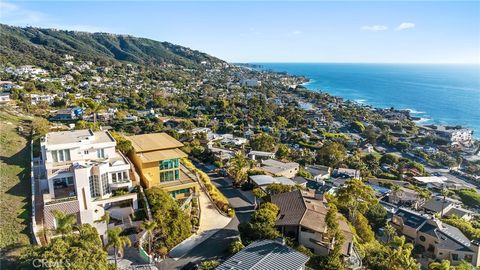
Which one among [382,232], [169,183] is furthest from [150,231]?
[382,232]

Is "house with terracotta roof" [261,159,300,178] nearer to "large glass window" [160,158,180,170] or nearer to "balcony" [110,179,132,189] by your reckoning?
"large glass window" [160,158,180,170]

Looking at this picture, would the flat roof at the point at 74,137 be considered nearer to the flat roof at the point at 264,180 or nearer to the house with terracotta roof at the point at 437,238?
the flat roof at the point at 264,180

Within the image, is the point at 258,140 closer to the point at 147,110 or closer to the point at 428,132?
the point at 147,110

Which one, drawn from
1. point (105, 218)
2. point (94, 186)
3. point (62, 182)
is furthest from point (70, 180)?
point (105, 218)

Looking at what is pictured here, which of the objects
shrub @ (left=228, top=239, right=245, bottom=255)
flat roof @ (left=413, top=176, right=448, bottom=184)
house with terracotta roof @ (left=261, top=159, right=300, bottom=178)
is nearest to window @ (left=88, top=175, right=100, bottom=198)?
shrub @ (left=228, top=239, right=245, bottom=255)

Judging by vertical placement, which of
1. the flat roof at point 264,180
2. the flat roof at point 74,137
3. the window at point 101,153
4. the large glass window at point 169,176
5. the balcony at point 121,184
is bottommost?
the flat roof at point 264,180

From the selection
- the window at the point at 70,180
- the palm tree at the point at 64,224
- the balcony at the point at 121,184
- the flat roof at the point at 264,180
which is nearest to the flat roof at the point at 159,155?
the balcony at the point at 121,184
